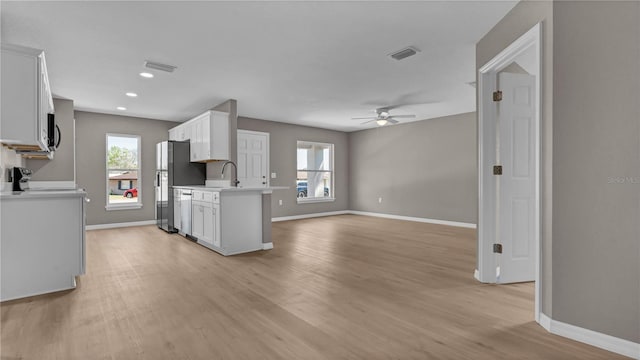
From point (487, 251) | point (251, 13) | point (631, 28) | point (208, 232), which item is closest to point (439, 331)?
point (487, 251)

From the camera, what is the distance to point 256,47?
11.1 feet

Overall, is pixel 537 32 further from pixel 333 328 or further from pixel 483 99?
pixel 333 328

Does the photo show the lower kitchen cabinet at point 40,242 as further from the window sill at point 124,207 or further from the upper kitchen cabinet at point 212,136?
the window sill at point 124,207

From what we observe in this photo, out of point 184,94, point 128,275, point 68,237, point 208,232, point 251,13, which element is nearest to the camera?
point 251,13

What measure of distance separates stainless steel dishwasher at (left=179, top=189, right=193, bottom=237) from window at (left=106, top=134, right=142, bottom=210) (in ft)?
6.46

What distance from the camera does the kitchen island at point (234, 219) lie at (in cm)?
427

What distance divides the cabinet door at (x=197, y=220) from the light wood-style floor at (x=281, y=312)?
0.65 metres

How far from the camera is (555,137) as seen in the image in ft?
6.89

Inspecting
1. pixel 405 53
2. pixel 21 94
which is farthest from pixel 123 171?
pixel 405 53

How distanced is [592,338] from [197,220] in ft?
15.9

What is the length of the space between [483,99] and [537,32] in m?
0.87

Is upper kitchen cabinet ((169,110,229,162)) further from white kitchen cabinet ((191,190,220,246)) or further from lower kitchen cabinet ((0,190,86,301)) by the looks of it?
lower kitchen cabinet ((0,190,86,301))

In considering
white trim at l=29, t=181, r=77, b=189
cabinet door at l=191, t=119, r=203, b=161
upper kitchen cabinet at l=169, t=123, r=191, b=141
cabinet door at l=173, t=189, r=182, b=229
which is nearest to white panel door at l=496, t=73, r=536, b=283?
cabinet door at l=191, t=119, r=203, b=161

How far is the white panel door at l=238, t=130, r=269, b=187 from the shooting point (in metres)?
7.22
